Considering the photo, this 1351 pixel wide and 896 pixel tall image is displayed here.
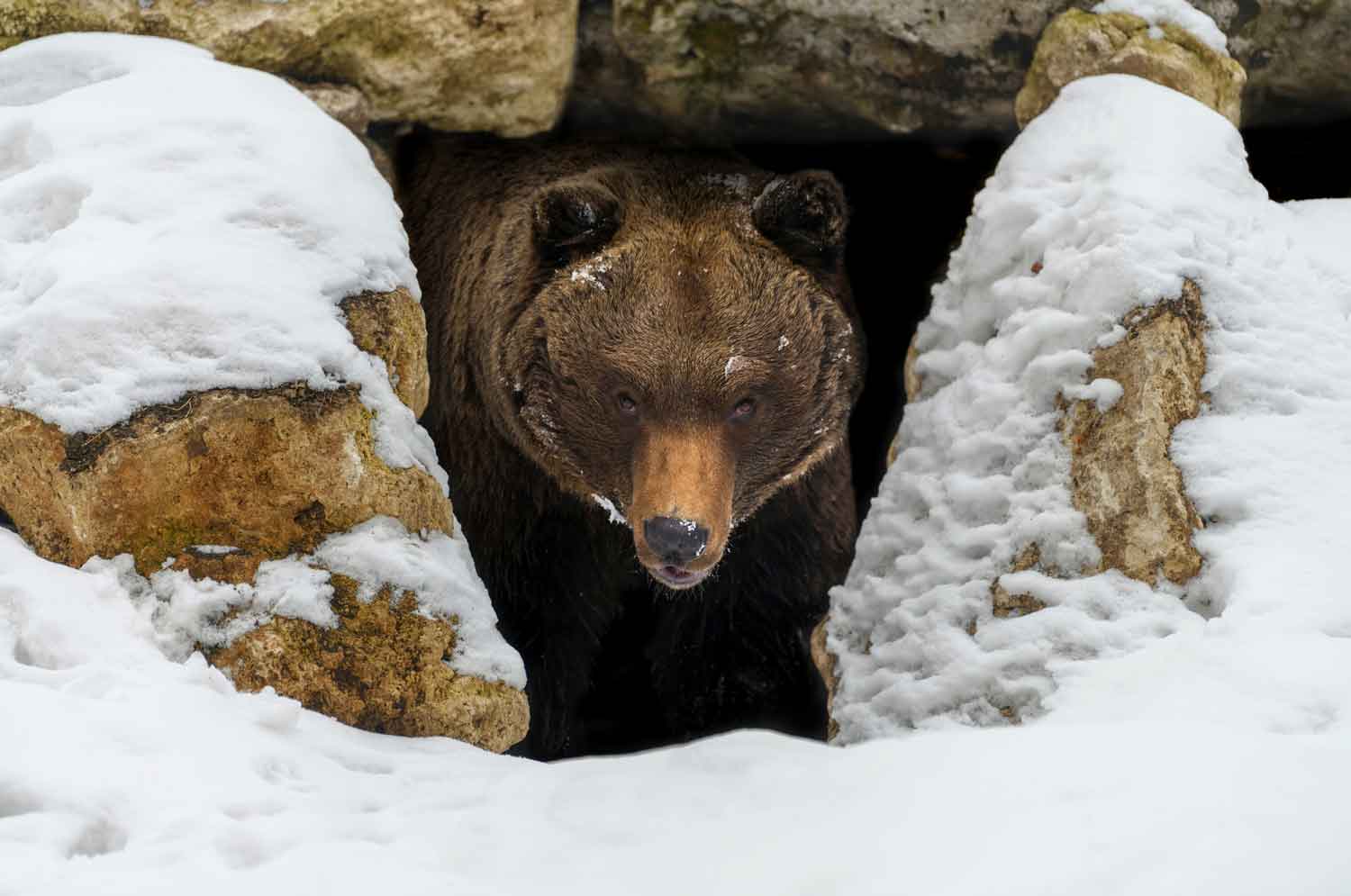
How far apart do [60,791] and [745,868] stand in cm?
130

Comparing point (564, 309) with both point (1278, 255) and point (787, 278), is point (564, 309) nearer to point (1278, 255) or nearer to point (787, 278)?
point (787, 278)

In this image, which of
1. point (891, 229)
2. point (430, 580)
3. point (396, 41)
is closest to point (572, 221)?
point (396, 41)

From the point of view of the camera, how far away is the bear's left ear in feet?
16.2

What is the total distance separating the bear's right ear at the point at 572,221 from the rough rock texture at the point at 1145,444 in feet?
6.20

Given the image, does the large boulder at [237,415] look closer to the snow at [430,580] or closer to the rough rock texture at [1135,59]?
the snow at [430,580]

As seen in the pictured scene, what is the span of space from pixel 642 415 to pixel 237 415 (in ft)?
4.94

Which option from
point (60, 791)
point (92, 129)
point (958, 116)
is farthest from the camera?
point (958, 116)

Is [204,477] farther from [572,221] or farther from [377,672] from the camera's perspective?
[572,221]

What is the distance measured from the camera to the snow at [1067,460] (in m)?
3.18

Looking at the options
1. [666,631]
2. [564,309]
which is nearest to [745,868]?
[564,309]

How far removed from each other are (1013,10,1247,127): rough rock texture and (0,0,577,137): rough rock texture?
191cm

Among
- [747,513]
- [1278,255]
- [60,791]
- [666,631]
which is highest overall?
[1278,255]

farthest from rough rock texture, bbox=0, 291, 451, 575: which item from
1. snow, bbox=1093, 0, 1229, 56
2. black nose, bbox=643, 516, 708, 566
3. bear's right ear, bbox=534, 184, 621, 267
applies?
snow, bbox=1093, 0, 1229, 56

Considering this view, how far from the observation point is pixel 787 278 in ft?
16.4
